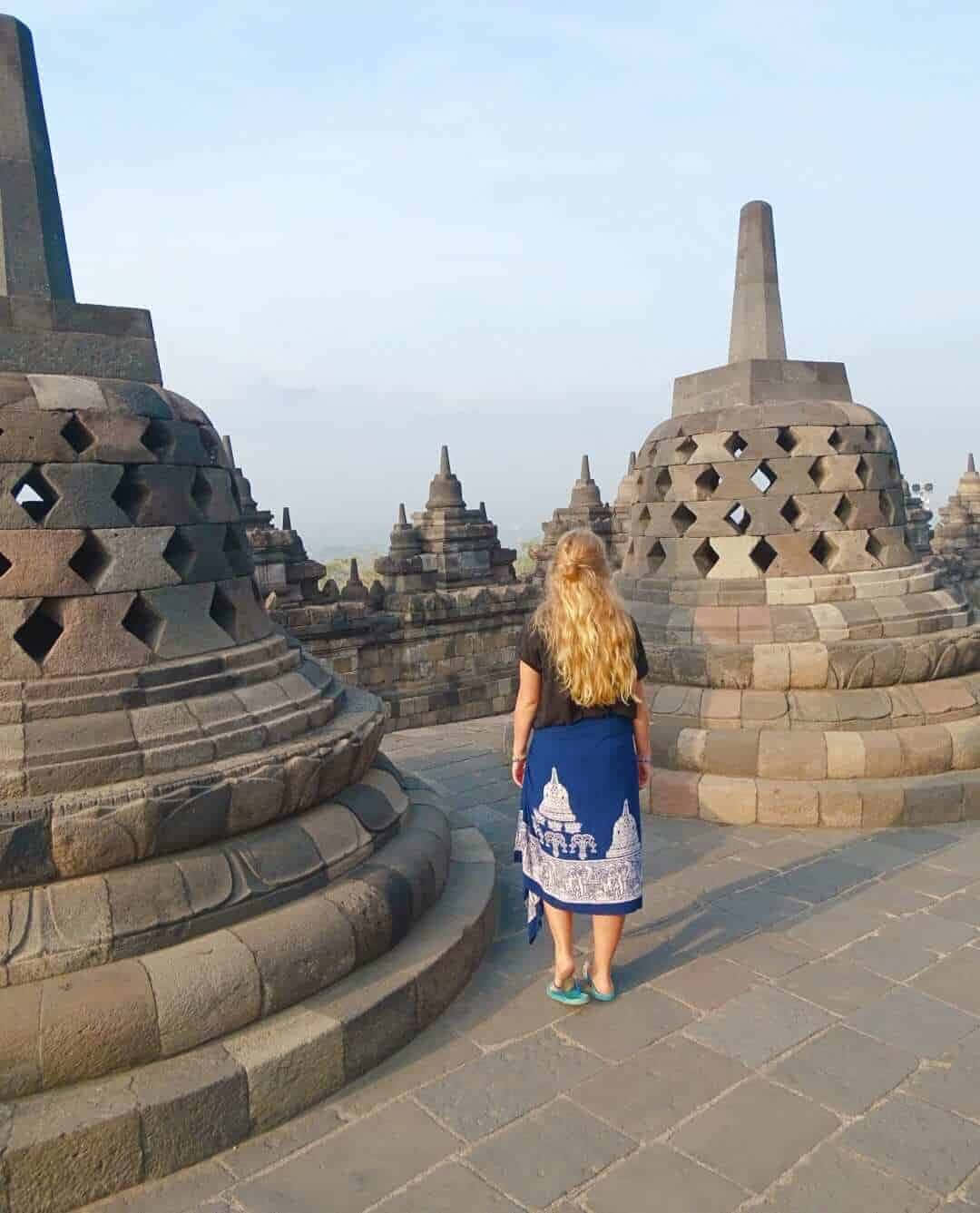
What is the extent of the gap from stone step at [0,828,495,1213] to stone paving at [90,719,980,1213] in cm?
7

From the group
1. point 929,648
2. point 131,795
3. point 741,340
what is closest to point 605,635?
point 131,795

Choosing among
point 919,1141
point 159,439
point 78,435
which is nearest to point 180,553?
point 159,439

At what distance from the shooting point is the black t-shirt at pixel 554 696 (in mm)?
3262

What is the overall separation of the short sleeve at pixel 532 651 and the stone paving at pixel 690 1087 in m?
1.35

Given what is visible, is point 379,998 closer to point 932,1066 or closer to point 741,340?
point 932,1066

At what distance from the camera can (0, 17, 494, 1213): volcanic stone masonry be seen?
2654 millimetres

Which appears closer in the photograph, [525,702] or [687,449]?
[525,702]

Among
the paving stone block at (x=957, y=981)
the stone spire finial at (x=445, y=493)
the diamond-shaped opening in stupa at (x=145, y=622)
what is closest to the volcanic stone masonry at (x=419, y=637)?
the stone spire finial at (x=445, y=493)

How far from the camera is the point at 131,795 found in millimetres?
3025

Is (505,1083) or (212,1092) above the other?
(212,1092)

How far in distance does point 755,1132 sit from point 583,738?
1321 mm

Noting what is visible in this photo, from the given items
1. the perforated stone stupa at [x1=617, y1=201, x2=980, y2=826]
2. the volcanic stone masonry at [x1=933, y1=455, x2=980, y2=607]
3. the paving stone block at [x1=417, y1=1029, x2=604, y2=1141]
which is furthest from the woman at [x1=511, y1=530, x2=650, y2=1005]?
the volcanic stone masonry at [x1=933, y1=455, x2=980, y2=607]

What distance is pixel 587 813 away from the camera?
330 centimetres

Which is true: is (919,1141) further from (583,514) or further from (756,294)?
(583,514)
